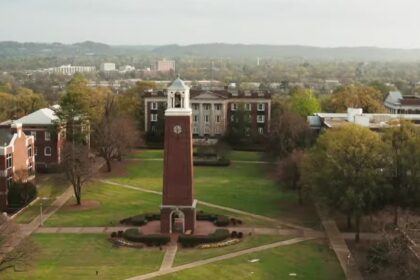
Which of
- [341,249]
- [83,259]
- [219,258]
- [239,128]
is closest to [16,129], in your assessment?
[83,259]

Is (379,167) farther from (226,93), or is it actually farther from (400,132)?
(226,93)

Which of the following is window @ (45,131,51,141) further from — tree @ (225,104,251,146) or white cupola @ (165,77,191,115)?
white cupola @ (165,77,191,115)

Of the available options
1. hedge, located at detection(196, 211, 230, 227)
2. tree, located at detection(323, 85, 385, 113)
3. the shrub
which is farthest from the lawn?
the shrub

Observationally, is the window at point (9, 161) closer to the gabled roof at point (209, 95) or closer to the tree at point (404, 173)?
the tree at point (404, 173)

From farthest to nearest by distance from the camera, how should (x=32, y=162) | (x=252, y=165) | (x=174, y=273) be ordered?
1. (x=252, y=165)
2. (x=32, y=162)
3. (x=174, y=273)

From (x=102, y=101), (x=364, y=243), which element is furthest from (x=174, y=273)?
(x=102, y=101)

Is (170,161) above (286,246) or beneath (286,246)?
above

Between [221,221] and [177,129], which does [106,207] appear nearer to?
[221,221]
